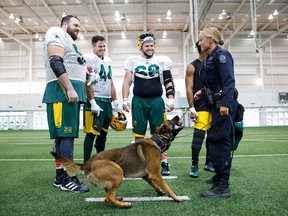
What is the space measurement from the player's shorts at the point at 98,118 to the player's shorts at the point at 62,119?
853mm

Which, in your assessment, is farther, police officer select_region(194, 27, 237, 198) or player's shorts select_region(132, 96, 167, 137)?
player's shorts select_region(132, 96, 167, 137)

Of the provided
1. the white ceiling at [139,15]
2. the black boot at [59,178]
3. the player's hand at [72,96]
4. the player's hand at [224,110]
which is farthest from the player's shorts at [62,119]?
the white ceiling at [139,15]

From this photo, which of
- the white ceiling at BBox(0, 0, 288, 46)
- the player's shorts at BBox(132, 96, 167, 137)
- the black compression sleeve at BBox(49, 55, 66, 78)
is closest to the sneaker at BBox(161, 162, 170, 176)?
the player's shorts at BBox(132, 96, 167, 137)

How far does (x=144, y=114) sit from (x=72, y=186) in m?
1.54

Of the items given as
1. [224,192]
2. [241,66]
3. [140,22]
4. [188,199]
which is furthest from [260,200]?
[241,66]

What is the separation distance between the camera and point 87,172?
2.72 meters

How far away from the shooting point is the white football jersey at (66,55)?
3252 mm

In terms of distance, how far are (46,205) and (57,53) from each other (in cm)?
174

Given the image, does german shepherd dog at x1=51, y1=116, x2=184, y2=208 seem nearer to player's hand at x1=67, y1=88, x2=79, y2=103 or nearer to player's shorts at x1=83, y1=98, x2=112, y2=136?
player's hand at x1=67, y1=88, x2=79, y2=103

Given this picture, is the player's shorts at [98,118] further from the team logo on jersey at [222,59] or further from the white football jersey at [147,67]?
the team logo on jersey at [222,59]

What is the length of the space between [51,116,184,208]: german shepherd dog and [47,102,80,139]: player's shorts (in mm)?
604

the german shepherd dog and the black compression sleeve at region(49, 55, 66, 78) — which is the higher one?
the black compression sleeve at region(49, 55, 66, 78)

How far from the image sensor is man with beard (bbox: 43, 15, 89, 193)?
10.4 ft

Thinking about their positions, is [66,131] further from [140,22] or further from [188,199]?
[140,22]
